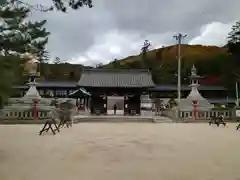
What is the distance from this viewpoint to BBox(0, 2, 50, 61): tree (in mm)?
10844

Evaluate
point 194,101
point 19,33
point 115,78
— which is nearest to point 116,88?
point 115,78

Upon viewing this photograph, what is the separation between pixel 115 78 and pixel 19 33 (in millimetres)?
25109

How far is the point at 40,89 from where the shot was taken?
163 feet

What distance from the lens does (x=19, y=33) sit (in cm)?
1342

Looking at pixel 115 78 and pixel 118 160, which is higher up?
pixel 115 78

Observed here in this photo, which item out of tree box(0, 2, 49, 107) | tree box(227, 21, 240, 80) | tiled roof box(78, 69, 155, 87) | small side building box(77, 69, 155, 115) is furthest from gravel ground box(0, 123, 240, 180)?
tree box(227, 21, 240, 80)

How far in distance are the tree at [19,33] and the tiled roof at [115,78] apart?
2141 cm

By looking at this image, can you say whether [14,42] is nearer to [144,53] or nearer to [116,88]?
[116,88]

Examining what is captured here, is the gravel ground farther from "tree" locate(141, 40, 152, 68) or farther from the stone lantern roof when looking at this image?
"tree" locate(141, 40, 152, 68)

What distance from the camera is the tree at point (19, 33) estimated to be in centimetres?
1084

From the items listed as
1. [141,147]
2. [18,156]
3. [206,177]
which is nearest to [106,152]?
[141,147]

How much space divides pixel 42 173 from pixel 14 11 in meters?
5.25

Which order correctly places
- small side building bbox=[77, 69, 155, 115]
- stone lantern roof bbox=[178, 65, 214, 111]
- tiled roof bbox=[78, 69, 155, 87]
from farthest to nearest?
1. tiled roof bbox=[78, 69, 155, 87]
2. small side building bbox=[77, 69, 155, 115]
3. stone lantern roof bbox=[178, 65, 214, 111]

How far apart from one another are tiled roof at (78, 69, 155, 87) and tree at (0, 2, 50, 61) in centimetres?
2141
